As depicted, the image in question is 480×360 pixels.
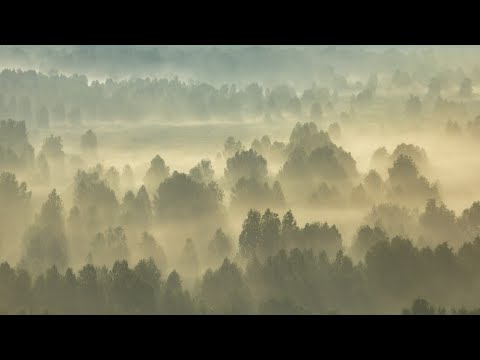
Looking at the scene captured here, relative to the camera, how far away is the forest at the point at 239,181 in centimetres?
1908

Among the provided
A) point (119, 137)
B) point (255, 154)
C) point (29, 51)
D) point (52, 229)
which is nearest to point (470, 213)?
point (255, 154)

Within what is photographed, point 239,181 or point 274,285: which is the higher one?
point 239,181

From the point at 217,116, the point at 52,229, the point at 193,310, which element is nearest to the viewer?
the point at 193,310

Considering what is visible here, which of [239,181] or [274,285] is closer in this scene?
[274,285]

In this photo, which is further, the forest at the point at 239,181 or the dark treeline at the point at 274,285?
the forest at the point at 239,181

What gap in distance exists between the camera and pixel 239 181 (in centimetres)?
2017

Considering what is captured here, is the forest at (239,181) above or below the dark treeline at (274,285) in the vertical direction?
above

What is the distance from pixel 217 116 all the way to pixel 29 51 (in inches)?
241

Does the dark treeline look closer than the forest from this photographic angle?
Yes

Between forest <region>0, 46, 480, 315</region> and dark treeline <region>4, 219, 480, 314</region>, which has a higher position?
forest <region>0, 46, 480, 315</region>

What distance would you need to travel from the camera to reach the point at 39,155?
20.2m

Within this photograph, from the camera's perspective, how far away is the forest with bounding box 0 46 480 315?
19.1 m

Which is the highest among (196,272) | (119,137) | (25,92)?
(25,92)

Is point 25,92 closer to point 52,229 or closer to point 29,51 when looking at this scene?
point 29,51
